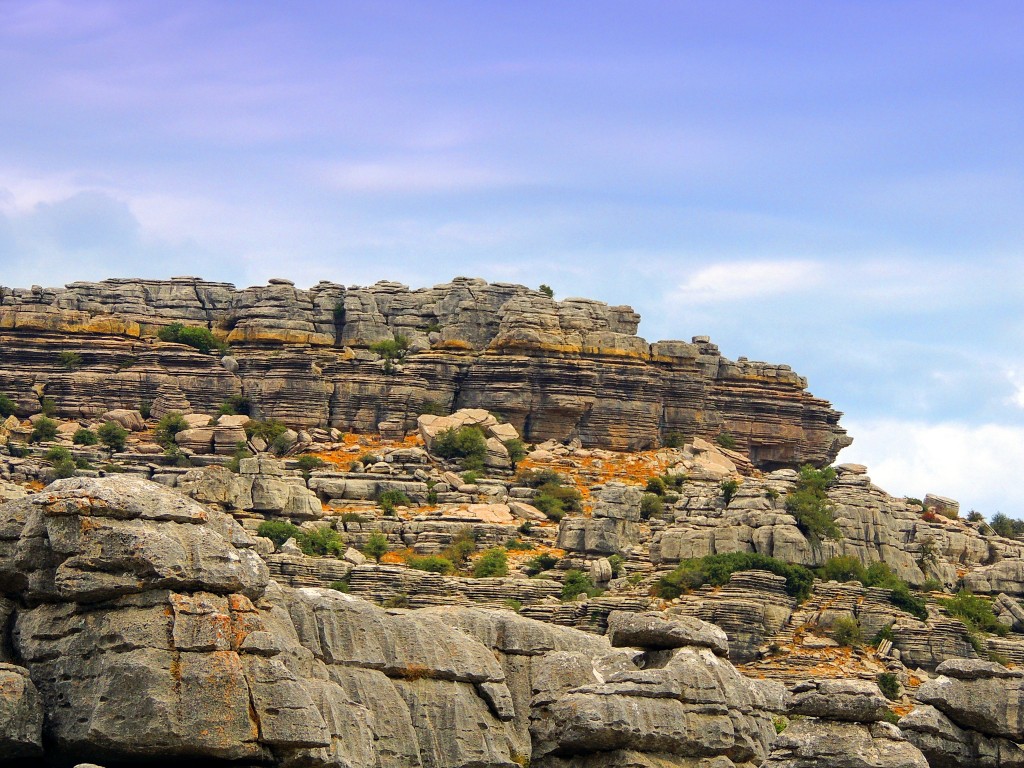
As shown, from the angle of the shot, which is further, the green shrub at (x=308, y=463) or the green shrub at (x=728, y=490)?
the green shrub at (x=308, y=463)

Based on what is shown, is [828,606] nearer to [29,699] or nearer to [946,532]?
[946,532]

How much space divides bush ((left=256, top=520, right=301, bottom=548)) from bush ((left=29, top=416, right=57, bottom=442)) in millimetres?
16949

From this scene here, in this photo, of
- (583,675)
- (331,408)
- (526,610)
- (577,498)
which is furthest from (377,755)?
(331,408)

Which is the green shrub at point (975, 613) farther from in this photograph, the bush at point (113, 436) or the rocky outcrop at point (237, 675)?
the rocky outcrop at point (237, 675)

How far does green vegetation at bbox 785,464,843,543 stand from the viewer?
294ft

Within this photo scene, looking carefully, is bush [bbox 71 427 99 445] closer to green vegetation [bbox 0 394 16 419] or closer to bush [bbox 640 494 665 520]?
green vegetation [bbox 0 394 16 419]

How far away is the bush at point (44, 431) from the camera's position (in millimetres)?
103125

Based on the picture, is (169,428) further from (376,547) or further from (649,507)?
(649,507)

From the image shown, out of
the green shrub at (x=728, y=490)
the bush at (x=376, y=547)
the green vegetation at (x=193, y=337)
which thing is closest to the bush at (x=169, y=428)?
the green vegetation at (x=193, y=337)

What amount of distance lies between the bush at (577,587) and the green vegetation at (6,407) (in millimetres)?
30684

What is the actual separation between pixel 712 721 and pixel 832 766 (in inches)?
215

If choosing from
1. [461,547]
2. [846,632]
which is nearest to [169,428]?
[461,547]

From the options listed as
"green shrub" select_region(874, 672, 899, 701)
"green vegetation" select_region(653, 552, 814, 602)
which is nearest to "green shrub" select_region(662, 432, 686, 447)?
"green vegetation" select_region(653, 552, 814, 602)

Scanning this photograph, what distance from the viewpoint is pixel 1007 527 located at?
4345 inches
